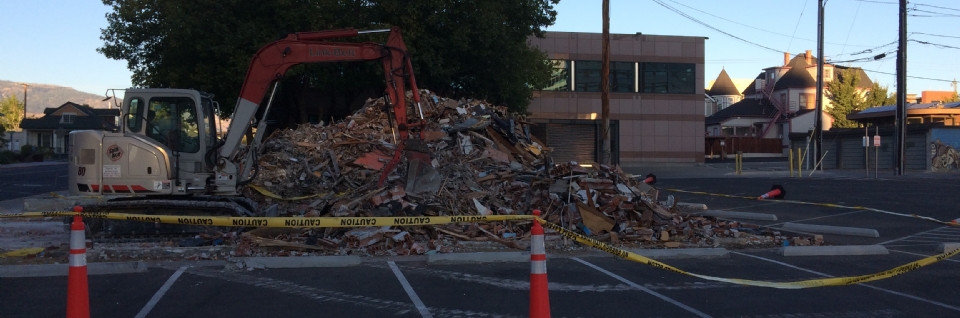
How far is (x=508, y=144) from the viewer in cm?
1886

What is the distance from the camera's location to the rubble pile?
1240 centimetres

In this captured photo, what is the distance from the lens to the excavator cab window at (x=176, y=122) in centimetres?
1319

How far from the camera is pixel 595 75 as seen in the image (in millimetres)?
47156

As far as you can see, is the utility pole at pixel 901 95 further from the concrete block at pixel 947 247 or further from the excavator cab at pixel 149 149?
the excavator cab at pixel 149 149

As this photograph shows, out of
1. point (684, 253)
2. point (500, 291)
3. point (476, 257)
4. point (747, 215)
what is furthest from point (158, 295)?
point (747, 215)

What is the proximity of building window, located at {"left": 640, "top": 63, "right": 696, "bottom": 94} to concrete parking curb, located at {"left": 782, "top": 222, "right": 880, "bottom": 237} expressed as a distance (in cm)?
3381

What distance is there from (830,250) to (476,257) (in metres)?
5.35

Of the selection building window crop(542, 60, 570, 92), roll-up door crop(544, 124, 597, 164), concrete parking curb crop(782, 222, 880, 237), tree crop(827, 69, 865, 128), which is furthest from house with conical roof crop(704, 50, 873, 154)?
concrete parking curb crop(782, 222, 880, 237)

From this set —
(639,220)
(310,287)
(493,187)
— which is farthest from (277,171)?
Result: (310,287)

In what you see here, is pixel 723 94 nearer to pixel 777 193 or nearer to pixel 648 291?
pixel 777 193

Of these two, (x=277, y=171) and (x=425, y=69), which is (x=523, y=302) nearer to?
(x=277, y=171)

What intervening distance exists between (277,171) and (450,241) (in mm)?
8936

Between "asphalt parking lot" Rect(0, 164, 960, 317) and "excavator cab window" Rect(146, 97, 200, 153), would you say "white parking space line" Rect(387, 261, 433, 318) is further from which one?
"excavator cab window" Rect(146, 97, 200, 153)

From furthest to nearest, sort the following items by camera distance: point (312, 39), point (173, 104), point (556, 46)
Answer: point (556, 46) < point (312, 39) < point (173, 104)
